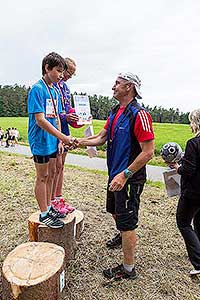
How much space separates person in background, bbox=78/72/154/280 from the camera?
290cm

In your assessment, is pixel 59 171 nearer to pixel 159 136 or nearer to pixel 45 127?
pixel 45 127

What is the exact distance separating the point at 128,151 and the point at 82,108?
3.93 feet

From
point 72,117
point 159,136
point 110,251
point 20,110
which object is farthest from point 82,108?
point 20,110

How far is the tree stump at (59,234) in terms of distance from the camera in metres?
3.31

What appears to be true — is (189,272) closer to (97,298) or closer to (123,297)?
(123,297)

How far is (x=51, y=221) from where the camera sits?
11.1 ft

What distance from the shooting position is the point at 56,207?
3574mm

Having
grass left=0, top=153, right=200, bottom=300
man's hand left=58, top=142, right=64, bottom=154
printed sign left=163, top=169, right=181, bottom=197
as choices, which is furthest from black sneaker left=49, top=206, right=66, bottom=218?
printed sign left=163, top=169, right=181, bottom=197

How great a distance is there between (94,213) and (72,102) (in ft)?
6.30

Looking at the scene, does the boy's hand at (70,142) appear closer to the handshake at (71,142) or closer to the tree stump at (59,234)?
the handshake at (71,142)

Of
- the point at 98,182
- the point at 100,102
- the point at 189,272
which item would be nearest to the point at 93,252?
the point at 189,272

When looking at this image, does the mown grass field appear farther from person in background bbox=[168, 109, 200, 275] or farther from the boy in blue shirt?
the boy in blue shirt

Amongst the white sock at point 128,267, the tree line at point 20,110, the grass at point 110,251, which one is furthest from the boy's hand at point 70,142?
the tree line at point 20,110

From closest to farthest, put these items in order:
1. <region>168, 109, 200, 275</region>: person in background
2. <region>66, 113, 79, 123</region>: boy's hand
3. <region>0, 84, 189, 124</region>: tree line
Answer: <region>168, 109, 200, 275</region>: person in background, <region>66, 113, 79, 123</region>: boy's hand, <region>0, 84, 189, 124</region>: tree line
